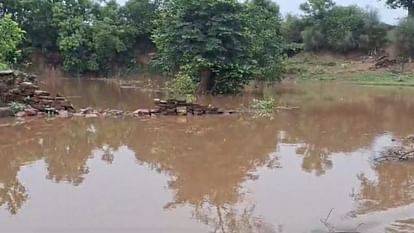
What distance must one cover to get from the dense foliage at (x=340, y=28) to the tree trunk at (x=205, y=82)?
17770 mm

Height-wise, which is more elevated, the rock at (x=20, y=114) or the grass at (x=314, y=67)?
the grass at (x=314, y=67)

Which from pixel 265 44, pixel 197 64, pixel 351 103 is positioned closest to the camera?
pixel 351 103

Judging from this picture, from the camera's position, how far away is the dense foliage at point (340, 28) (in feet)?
120

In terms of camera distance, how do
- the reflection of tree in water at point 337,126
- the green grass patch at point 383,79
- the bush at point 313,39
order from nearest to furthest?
1. the reflection of tree in water at point 337,126
2. the green grass patch at point 383,79
3. the bush at point 313,39

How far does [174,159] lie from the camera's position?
8.82 metres

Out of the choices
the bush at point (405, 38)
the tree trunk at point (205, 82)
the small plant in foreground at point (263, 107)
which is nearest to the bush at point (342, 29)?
the bush at point (405, 38)

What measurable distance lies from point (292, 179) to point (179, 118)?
651 centimetres

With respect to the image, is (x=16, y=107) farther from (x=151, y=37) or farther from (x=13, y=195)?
(x=151, y=37)

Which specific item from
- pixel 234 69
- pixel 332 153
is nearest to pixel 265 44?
pixel 234 69

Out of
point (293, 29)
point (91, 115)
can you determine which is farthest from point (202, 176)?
point (293, 29)

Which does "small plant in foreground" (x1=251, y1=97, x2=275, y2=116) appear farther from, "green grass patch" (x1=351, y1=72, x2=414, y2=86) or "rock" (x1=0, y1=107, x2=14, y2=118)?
"green grass patch" (x1=351, y1=72, x2=414, y2=86)

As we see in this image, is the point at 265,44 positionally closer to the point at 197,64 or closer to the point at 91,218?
the point at 197,64

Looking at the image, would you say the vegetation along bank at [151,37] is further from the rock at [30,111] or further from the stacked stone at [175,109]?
the rock at [30,111]

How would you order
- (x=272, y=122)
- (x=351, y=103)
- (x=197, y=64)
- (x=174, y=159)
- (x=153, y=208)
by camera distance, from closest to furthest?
(x=153, y=208)
(x=174, y=159)
(x=272, y=122)
(x=351, y=103)
(x=197, y=64)
